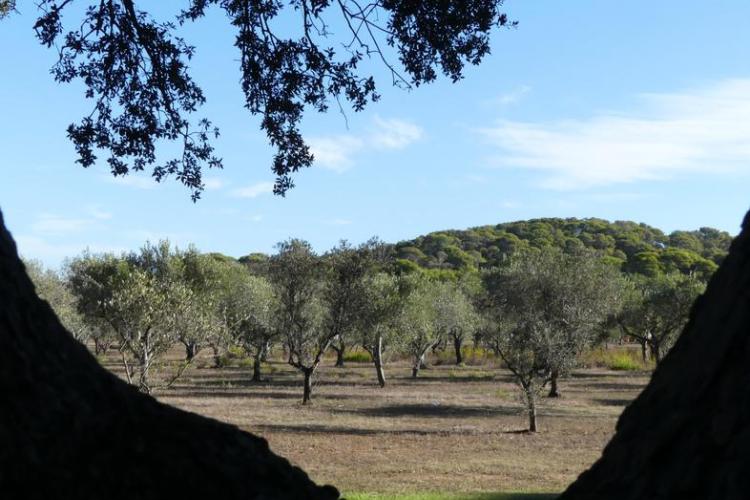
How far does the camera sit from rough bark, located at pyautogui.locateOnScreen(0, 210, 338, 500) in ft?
8.48

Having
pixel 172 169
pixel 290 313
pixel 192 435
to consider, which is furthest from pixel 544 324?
pixel 192 435

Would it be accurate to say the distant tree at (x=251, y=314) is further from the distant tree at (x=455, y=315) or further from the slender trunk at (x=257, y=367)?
the distant tree at (x=455, y=315)

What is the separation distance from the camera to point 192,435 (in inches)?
119

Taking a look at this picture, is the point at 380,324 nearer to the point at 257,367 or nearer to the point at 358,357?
the point at 257,367

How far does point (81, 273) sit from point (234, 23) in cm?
4012

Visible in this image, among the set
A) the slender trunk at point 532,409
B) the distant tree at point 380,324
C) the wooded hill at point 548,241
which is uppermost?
the wooded hill at point 548,241

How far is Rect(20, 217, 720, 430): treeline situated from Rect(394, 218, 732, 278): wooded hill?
189 feet

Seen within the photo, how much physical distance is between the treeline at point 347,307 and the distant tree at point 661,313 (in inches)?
3.7

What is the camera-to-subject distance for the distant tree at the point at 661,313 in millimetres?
45469

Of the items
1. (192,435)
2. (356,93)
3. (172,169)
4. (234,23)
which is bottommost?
(192,435)

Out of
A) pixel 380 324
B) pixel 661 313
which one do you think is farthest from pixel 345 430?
pixel 661 313

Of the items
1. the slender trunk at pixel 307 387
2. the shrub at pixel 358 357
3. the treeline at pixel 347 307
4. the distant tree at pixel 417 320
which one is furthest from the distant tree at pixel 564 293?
the shrub at pixel 358 357

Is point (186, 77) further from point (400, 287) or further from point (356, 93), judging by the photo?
point (400, 287)

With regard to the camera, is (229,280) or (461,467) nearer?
(461,467)
